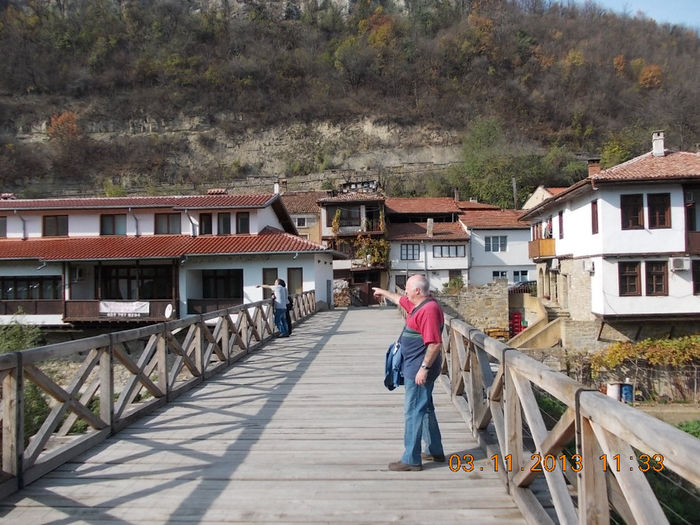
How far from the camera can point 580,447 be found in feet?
7.93

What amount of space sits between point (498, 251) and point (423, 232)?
5.78 metres

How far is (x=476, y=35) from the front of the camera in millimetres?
78312

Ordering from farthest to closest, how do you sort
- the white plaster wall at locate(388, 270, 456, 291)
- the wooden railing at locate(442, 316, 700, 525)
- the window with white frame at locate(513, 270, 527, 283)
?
the window with white frame at locate(513, 270, 527, 283), the white plaster wall at locate(388, 270, 456, 291), the wooden railing at locate(442, 316, 700, 525)

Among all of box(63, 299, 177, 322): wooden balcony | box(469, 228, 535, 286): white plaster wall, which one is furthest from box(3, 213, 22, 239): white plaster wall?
box(469, 228, 535, 286): white plaster wall

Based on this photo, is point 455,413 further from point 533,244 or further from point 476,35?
point 476,35

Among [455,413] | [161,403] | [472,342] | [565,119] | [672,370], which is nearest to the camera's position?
[472,342]

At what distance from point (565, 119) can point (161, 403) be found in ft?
241

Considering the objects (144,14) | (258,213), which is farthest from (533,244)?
(144,14)

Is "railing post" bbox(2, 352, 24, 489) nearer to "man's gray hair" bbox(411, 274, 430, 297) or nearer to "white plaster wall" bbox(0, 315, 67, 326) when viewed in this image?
"man's gray hair" bbox(411, 274, 430, 297)

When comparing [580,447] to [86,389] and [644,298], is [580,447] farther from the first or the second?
[644,298]

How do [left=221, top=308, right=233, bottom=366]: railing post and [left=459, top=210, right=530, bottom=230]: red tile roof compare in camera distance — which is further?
[left=459, top=210, right=530, bottom=230]: red tile roof

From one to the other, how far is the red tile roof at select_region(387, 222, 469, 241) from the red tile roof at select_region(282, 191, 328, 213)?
6.15 metres

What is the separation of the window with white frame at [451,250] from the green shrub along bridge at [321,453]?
101 ft

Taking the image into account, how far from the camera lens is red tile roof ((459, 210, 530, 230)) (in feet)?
121
